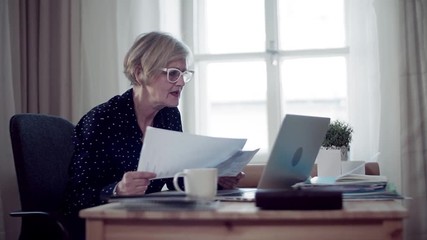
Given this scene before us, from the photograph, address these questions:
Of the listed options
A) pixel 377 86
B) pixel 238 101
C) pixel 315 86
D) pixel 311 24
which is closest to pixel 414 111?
pixel 377 86

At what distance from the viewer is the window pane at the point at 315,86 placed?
2873 mm

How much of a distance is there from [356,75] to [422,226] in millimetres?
771

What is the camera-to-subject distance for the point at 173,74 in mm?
1799

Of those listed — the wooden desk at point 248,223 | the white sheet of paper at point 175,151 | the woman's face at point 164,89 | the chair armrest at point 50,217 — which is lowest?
the chair armrest at point 50,217

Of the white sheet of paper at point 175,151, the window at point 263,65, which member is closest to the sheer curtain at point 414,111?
the window at point 263,65

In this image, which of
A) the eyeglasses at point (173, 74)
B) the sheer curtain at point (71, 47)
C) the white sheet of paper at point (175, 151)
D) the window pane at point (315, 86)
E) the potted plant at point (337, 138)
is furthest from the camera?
the window pane at point (315, 86)

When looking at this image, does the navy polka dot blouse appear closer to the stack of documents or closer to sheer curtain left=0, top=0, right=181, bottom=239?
the stack of documents

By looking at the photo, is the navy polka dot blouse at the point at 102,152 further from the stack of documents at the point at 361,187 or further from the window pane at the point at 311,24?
the window pane at the point at 311,24

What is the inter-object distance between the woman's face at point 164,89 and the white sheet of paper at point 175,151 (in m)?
0.50

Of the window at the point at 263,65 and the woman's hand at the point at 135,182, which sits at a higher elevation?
the window at the point at 263,65

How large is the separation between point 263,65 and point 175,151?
184 centimetres

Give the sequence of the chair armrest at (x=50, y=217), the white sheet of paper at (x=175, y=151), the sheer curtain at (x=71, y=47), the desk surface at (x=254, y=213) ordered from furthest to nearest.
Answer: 1. the sheer curtain at (x=71, y=47)
2. the chair armrest at (x=50, y=217)
3. the white sheet of paper at (x=175, y=151)
4. the desk surface at (x=254, y=213)

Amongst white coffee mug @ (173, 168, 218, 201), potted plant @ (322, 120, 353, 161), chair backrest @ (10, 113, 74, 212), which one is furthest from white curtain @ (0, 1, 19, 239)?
white coffee mug @ (173, 168, 218, 201)

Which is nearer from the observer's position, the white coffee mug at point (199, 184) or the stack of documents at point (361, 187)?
the white coffee mug at point (199, 184)
